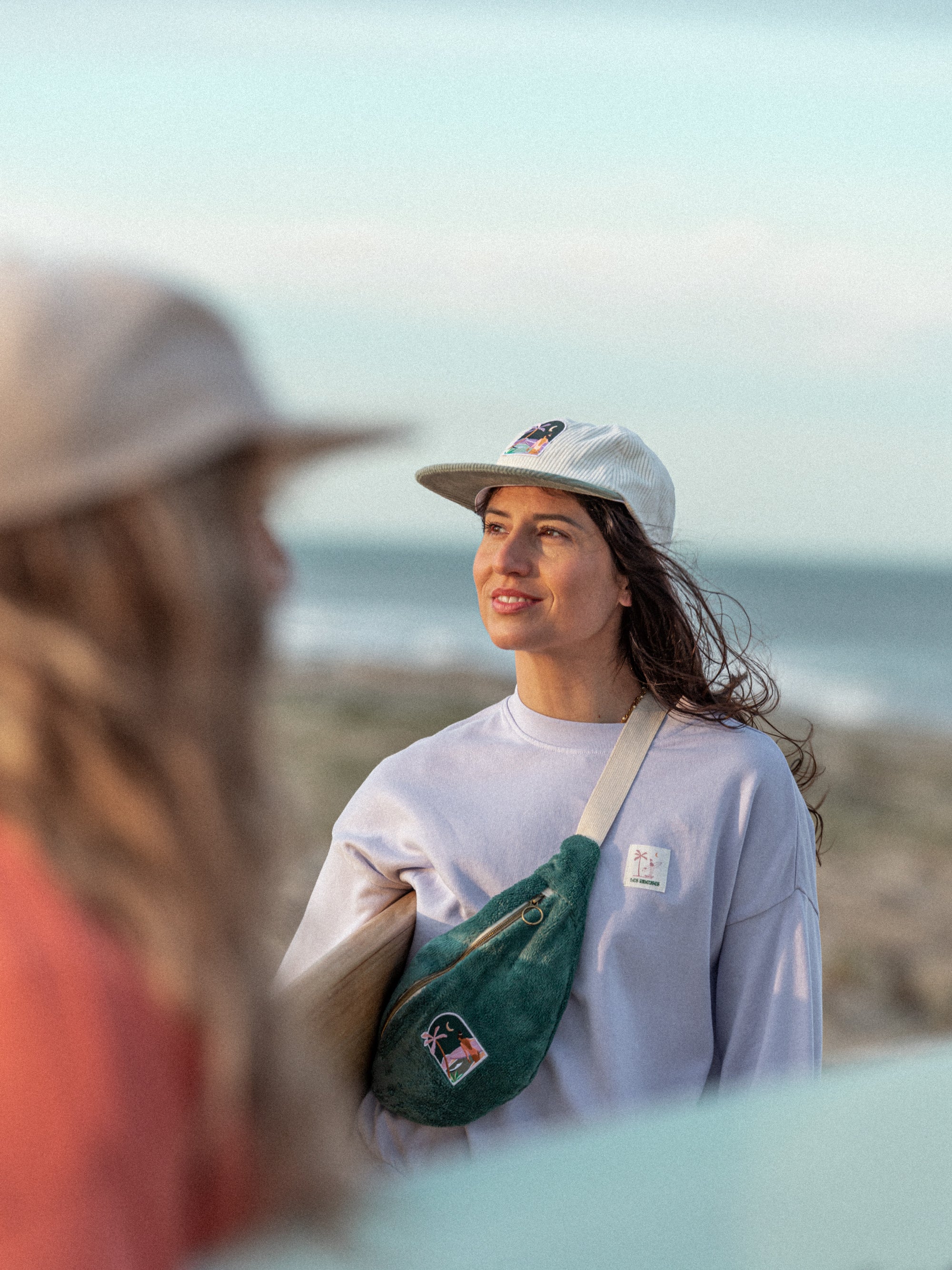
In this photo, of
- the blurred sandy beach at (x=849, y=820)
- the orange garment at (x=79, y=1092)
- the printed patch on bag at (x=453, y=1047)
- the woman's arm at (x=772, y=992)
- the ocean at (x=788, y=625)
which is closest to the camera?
the orange garment at (x=79, y=1092)

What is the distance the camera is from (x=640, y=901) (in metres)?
2.21

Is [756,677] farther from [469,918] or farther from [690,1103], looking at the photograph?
[690,1103]

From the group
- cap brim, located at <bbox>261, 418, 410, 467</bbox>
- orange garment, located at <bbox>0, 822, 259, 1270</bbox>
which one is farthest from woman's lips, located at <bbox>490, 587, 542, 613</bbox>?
orange garment, located at <bbox>0, 822, 259, 1270</bbox>

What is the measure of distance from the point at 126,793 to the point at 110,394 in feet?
0.90

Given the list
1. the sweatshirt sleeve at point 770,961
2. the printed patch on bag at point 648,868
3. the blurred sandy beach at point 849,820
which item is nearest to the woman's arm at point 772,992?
the sweatshirt sleeve at point 770,961

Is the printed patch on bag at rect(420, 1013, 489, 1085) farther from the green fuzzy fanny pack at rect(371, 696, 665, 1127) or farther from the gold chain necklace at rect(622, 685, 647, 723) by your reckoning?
the gold chain necklace at rect(622, 685, 647, 723)

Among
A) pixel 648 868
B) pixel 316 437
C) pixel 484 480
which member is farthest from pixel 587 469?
pixel 316 437

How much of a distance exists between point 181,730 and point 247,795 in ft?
0.23

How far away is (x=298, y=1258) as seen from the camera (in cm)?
98

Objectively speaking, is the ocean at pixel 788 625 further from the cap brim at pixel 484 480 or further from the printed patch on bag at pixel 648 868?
the printed patch on bag at pixel 648 868

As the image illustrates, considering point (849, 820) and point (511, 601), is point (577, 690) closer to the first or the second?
point (511, 601)

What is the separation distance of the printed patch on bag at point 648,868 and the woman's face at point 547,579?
1.46 feet

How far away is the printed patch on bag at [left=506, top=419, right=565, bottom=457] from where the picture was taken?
245 cm

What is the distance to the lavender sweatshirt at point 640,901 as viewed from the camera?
2.19 m
